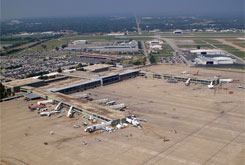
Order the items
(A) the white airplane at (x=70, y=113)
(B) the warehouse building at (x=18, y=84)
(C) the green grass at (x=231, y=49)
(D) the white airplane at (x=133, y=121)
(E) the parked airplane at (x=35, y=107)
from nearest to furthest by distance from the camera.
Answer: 1. (D) the white airplane at (x=133, y=121)
2. (A) the white airplane at (x=70, y=113)
3. (E) the parked airplane at (x=35, y=107)
4. (B) the warehouse building at (x=18, y=84)
5. (C) the green grass at (x=231, y=49)

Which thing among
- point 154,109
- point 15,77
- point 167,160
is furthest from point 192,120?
point 15,77

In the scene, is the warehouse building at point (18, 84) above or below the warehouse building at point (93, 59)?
above

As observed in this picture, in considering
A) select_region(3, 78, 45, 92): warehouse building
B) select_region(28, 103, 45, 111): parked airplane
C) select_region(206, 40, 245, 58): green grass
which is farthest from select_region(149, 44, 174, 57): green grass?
select_region(28, 103, 45, 111): parked airplane

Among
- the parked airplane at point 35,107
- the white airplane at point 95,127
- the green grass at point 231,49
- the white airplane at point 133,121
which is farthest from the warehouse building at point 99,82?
the green grass at point 231,49

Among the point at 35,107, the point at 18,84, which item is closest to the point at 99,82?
the point at 18,84

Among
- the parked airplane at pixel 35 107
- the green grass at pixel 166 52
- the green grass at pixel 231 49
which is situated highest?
the green grass at pixel 231 49

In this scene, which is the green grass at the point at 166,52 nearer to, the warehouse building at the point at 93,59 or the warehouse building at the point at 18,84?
the warehouse building at the point at 93,59

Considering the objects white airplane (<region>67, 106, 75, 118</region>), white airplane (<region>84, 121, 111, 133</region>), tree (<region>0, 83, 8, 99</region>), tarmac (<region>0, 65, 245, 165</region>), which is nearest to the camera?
tarmac (<region>0, 65, 245, 165</region>)

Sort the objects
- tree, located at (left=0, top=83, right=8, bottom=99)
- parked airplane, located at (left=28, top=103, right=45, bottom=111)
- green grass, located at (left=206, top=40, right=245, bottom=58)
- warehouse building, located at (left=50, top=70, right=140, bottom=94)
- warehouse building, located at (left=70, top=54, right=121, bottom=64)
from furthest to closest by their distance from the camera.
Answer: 1. green grass, located at (left=206, top=40, right=245, bottom=58)
2. warehouse building, located at (left=70, top=54, right=121, bottom=64)
3. warehouse building, located at (left=50, top=70, right=140, bottom=94)
4. tree, located at (left=0, top=83, right=8, bottom=99)
5. parked airplane, located at (left=28, top=103, right=45, bottom=111)

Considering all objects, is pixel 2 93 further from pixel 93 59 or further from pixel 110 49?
pixel 110 49

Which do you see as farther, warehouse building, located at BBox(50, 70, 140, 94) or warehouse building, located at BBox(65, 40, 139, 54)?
warehouse building, located at BBox(65, 40, 139, 54)

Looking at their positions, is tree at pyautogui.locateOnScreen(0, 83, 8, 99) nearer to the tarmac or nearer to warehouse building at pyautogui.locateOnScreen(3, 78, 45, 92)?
the tarmac
